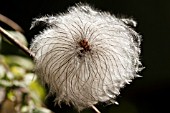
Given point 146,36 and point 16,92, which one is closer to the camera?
point 16,92

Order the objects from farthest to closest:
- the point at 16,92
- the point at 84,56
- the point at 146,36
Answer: the point at 146,36
the point at 16,92
the point at 84,56

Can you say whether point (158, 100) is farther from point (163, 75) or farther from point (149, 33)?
point (149, 33)

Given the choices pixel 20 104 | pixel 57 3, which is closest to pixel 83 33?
pixel 20 104

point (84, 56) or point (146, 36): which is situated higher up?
point (146, 36)

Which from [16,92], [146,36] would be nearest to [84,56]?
[16,92]

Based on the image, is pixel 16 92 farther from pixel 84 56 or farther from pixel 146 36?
pixel 146 36

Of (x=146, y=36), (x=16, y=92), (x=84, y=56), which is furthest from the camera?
(x=146, y=36)
